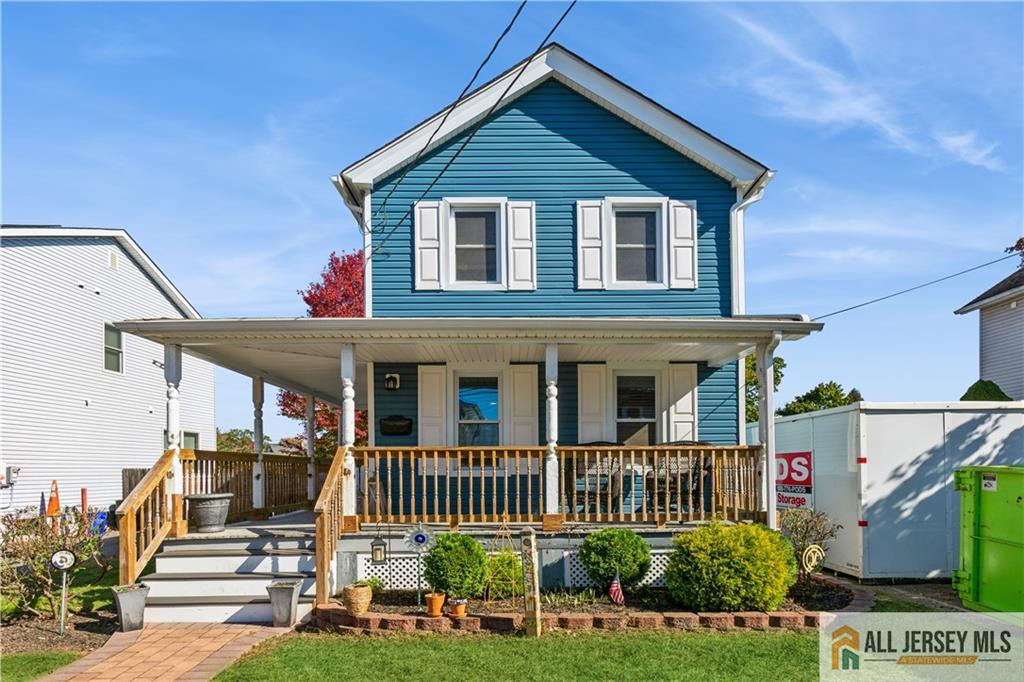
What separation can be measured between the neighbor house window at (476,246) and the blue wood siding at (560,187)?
0.31 meters

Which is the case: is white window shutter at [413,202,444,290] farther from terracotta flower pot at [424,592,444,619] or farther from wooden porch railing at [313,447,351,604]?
terracotta flower pot at [424,592,444,619]

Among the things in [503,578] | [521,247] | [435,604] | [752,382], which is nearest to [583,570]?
[503,578]

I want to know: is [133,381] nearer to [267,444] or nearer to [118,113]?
[118,113]

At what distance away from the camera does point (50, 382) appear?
18.5 meters

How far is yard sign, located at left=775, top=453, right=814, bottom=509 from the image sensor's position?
13.3 meters

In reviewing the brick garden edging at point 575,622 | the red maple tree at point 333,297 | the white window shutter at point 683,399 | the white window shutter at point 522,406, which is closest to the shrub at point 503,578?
the brick garden edging at point 575,622

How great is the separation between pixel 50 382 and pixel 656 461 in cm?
1431

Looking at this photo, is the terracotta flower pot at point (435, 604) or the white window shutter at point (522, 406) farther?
the white window shutter at point (522, 406)

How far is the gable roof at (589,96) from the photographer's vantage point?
12.8m

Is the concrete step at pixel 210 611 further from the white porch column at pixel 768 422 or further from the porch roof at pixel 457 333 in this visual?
the white porch column at pixel 768 422

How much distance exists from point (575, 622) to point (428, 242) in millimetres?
6395

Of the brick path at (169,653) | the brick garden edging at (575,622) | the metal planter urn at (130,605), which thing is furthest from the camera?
the metal planter urn at (130,605)

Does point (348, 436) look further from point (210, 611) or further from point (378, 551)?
point (210, 611)

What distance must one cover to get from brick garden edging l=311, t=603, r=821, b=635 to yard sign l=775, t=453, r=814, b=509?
172 inches
